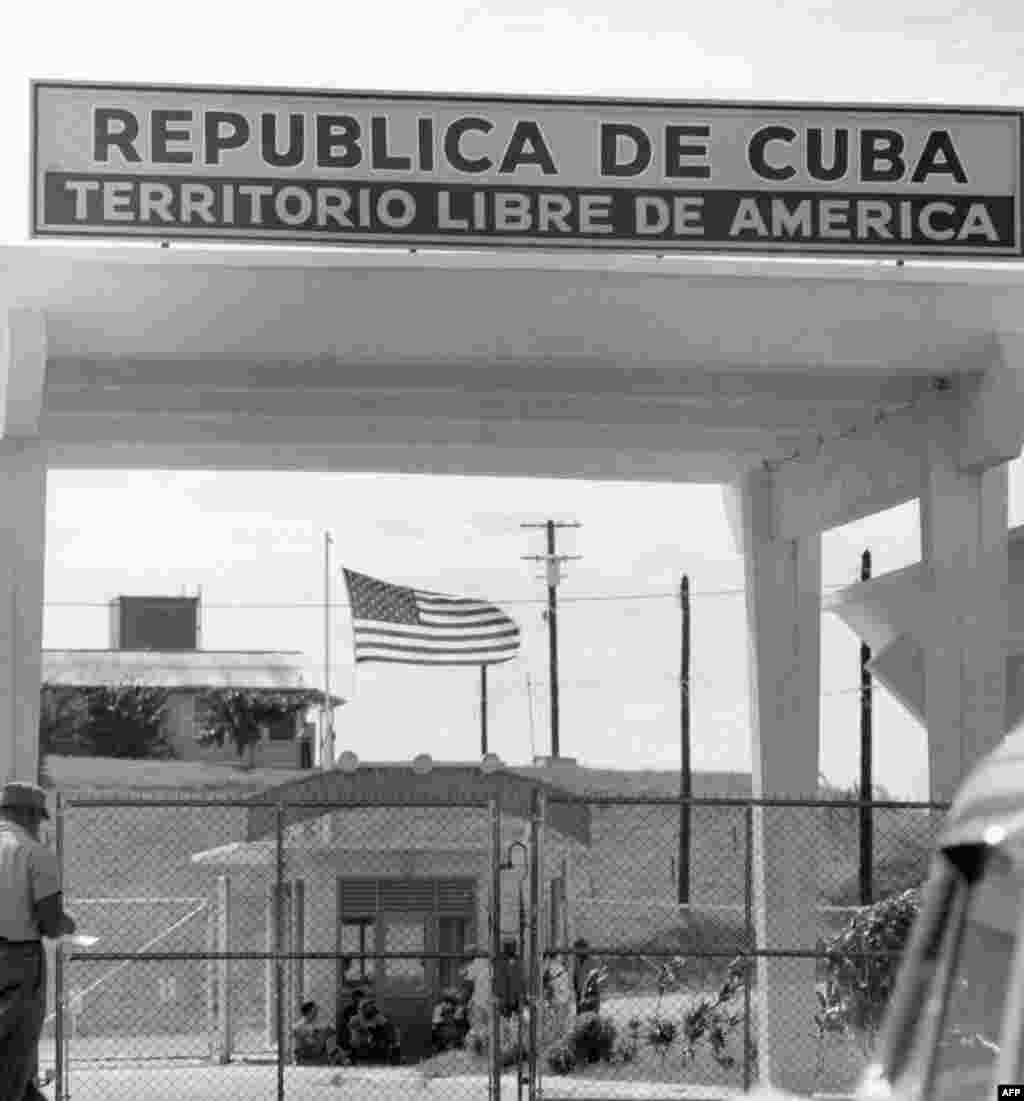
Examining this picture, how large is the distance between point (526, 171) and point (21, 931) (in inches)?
292

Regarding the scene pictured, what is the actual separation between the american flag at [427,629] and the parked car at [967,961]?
24036 millimetres

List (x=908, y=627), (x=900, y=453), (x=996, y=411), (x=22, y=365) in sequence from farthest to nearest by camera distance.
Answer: (x=908, y=627), (x=900, y=453), (x=996, y=411), (x=22, y=365)

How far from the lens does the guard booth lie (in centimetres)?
1905

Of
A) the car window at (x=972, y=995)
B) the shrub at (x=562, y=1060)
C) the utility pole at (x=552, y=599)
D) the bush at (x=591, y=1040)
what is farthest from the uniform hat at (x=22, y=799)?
the utility pole at (x=552, y=599)

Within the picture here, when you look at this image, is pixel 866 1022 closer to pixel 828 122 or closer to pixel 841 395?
pixel 841 395

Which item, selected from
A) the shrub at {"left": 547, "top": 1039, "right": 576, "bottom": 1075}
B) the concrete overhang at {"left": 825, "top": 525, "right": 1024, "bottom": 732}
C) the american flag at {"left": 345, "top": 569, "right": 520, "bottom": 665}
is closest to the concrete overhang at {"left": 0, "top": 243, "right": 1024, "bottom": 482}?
the concrete overhang at {"left": 825, "top": 525, "right": 1024, "bottom": 732}

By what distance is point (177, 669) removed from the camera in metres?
81.1

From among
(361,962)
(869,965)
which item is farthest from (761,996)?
(361,962)

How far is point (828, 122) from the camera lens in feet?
65.9

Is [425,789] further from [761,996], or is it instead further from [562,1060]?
[761,996]

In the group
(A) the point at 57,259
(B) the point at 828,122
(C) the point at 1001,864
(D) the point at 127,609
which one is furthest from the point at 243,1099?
(D) the point at 127,609

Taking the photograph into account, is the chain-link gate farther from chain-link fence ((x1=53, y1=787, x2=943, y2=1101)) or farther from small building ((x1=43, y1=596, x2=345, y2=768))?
small building ((x1=43, y1=596, x2=345, y2=768))

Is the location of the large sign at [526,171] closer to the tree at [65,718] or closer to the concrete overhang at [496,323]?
the concrete overhang at [496,323]

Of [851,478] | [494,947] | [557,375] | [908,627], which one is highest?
[557,375]
